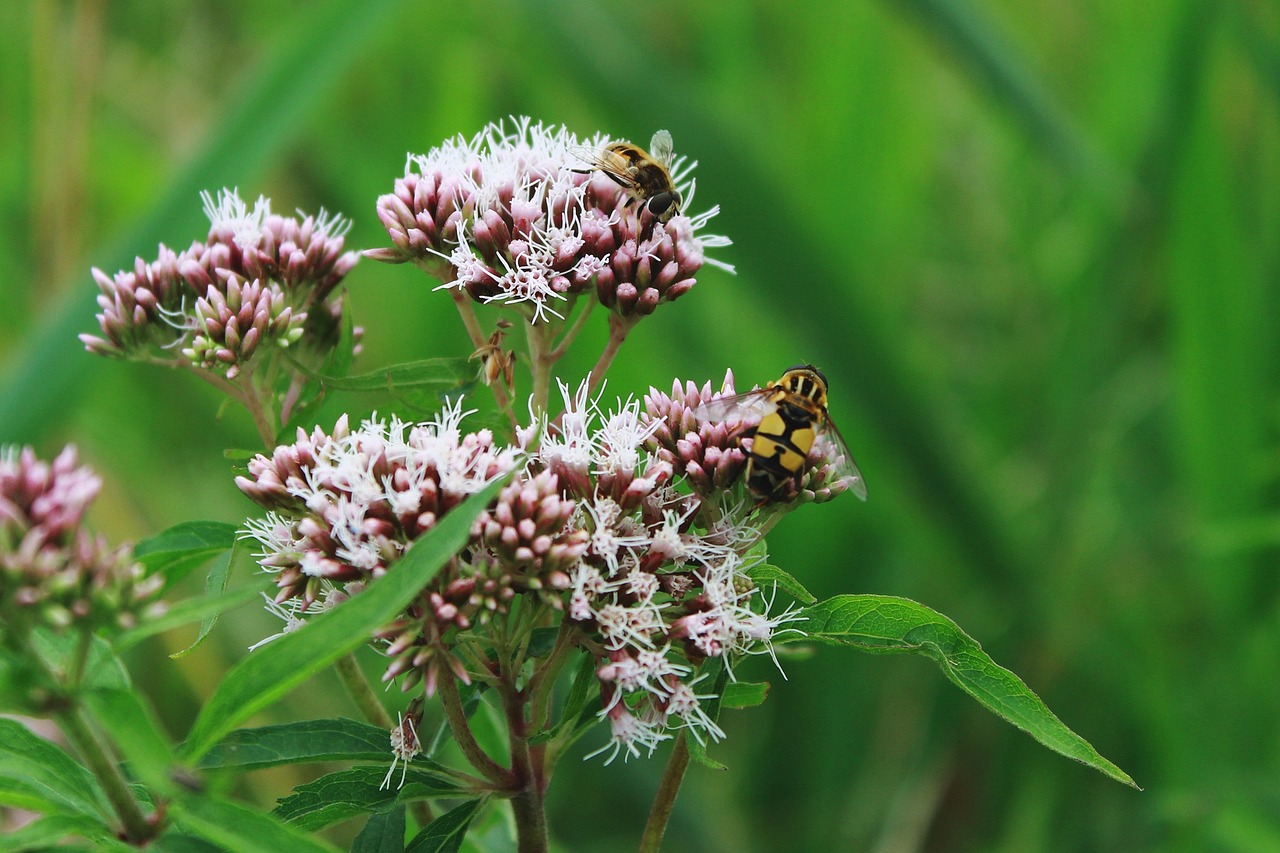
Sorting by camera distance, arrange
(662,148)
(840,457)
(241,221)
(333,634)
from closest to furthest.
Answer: (333,634) < (840,457) < (241,221) < (662,148)

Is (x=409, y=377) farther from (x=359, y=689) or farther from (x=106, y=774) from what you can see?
(x=106, y=774)

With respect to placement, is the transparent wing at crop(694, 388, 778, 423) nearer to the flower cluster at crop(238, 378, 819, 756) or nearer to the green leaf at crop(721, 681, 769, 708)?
the flower cluster at crop(238, 378, 819, 756)

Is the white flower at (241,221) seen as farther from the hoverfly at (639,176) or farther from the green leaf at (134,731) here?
the green leaf at (134,731)

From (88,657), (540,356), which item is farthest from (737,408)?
(88,657)

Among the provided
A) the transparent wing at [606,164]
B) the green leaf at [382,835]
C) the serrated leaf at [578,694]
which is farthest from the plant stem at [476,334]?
the green leaf at [382,835]

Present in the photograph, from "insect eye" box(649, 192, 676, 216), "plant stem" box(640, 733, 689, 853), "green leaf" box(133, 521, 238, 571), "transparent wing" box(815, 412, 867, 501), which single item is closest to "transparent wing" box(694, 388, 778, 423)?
"transparent wing" box(815, 412, 867, 501)

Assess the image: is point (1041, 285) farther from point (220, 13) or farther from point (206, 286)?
point (220, 13)
